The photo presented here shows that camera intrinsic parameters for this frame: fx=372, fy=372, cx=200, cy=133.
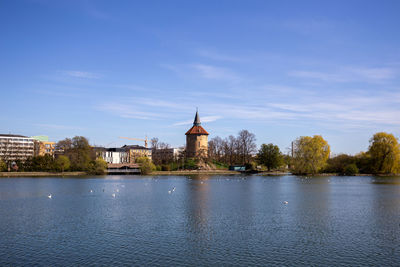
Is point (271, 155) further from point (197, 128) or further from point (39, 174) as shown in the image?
point (39, 174)

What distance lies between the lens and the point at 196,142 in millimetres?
146625

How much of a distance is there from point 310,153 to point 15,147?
9533cm

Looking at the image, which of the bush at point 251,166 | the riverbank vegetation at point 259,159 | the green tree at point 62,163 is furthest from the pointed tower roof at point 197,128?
the green tree at point 62,163

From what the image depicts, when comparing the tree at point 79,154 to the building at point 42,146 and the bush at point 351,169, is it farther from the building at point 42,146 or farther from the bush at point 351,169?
the bush at point 351,169

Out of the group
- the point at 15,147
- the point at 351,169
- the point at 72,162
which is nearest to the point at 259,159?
the point at 351,169

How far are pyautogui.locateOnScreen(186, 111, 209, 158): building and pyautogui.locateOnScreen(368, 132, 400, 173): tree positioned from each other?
210 feet

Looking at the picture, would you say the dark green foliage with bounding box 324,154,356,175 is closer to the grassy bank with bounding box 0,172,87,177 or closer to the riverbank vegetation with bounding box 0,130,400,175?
the riverbank vegetation with bounding box 0,130,400,175

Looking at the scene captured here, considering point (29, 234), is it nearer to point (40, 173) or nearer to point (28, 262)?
point (28, 262)

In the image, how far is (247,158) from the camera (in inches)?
5522

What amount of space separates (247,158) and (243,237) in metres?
117

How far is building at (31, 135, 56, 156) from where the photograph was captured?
561ft

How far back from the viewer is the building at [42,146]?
171000 millimetres

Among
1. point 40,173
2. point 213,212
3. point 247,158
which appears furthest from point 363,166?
point 40,173

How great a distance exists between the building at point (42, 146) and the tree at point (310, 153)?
112 m
